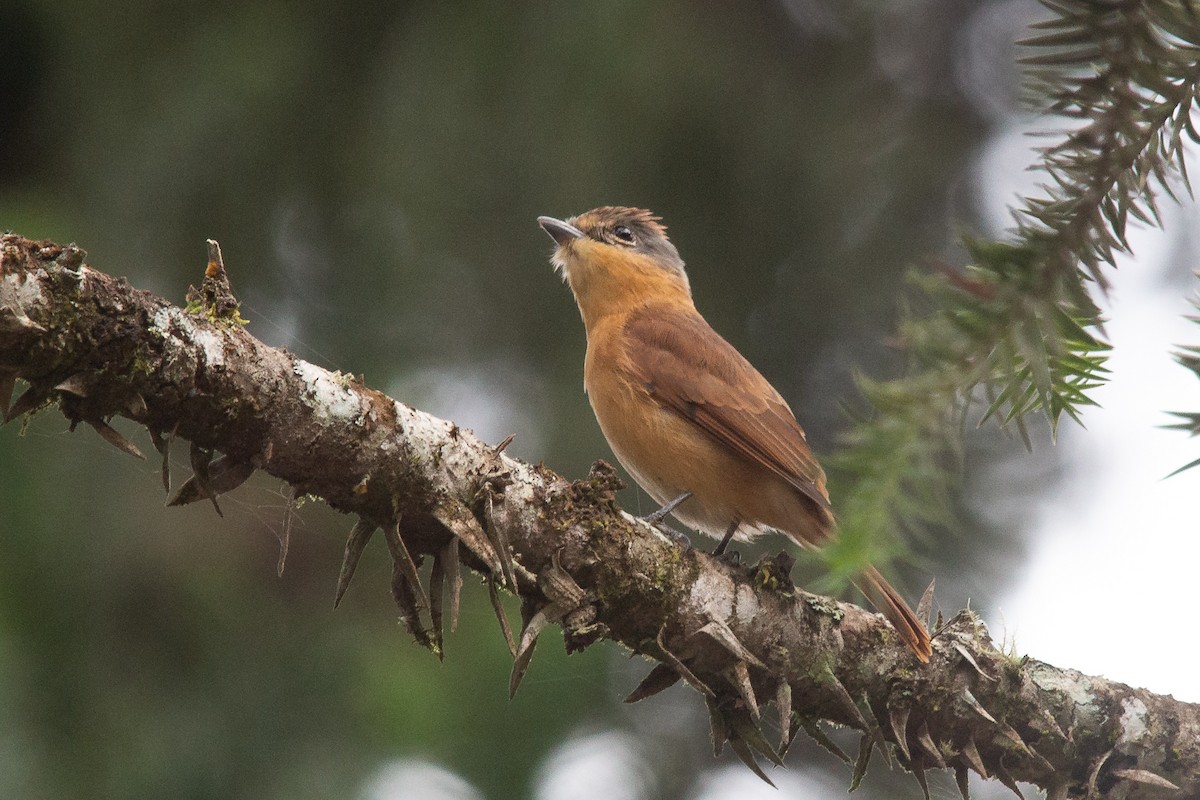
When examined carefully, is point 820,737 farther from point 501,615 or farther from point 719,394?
point 719,394

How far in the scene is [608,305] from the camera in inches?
202

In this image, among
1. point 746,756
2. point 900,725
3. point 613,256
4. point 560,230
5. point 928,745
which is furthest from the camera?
point 613,256

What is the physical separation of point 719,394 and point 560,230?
1452mm

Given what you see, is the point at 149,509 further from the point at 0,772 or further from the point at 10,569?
the point at 0,772

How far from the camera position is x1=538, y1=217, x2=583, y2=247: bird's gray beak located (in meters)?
5.06

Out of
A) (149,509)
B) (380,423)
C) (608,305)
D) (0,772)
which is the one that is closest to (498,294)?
(608,305)

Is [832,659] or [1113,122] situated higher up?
[1113,122]

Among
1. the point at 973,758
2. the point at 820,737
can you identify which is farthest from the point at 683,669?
the point at 973,758

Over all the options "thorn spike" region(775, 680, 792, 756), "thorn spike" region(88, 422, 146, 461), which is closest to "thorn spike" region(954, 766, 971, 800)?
"thorn spike" region(775, 680, 792, 756)

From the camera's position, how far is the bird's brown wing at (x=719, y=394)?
3.79m

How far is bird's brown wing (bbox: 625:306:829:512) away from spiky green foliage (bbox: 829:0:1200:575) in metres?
2.74

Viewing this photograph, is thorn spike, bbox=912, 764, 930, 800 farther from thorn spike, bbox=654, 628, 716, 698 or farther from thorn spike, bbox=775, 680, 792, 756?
thorn spike, bbox=654, 628, 716, 698

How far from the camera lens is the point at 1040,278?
29.5 inches

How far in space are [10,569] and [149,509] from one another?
72 centimetres
